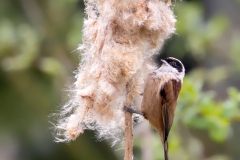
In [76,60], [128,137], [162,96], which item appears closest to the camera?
[128,137]

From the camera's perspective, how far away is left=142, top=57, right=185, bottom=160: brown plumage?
2.55 metres

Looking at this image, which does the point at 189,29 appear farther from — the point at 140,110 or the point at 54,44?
the point at 140,110

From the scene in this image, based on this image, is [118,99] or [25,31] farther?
[25,31]

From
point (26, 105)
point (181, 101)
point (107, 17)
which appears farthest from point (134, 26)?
point (26, 105)

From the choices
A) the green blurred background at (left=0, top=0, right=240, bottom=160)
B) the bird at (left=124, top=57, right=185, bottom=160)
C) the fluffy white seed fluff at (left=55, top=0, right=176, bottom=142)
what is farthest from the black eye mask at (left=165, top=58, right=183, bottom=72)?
the green blurred background at (left=0, top=0, right=240, bottom=160)

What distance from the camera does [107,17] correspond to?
2.12 meters

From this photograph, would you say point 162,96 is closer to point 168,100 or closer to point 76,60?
point 168,100

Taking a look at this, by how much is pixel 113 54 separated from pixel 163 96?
63 cm

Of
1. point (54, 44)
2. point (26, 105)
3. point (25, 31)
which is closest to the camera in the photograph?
point (25, 31)

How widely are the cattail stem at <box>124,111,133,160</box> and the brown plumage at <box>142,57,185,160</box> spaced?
15.6 inches

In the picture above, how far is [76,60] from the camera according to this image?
544 cm

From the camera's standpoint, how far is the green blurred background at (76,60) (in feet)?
16.1

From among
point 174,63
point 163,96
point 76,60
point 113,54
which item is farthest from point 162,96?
point 76,60

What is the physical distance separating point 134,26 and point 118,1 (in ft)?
0.42
